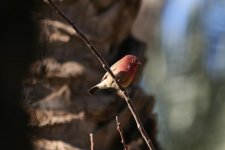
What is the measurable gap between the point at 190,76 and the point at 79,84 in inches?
173

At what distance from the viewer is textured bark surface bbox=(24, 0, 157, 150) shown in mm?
A: 3613

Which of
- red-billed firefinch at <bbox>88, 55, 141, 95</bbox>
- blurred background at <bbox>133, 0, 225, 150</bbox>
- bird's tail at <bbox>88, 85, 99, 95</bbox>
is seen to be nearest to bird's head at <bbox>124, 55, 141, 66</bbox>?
red-billed firefinch at <bbox>88, 55, 141, 95</bbox>

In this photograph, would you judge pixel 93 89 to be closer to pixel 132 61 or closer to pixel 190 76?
pixel 132 61

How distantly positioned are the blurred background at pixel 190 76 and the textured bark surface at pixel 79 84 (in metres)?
2.77

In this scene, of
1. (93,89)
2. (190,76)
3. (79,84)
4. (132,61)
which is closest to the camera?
(132,61)

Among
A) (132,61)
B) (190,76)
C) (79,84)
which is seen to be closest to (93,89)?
(79,84)

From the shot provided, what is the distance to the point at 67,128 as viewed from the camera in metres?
3.74

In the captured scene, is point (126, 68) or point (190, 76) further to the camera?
point (190, 76)

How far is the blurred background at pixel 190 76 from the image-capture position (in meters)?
7.29

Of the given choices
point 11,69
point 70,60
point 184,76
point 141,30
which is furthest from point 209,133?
point 11,69

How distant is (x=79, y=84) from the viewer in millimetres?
3799

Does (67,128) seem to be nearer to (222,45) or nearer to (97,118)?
(97,118)

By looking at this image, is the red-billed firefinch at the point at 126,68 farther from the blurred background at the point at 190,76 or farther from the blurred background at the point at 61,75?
the blurred background at the point at 190,76

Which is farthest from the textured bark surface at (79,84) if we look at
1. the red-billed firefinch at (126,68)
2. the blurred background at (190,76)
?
the blurred background at (190,76)
